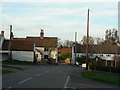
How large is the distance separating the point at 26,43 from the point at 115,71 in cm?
4154

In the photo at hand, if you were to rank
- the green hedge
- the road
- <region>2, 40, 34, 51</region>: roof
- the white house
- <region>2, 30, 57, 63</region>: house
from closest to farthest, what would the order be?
the road, the green hedge, <region>2, 30, 57, 63</region>: house, <region>2, 40, 34, 51</region>: roof, the white house

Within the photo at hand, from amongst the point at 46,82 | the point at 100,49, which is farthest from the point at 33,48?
the point at 46,82

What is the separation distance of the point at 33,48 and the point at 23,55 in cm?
313

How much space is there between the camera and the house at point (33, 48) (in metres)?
69.1

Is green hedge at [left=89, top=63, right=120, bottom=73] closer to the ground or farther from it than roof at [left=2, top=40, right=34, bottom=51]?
closer to the ground

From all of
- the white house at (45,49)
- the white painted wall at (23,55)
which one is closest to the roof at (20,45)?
the white painted wall at (23,55)

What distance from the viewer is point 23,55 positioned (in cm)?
6906

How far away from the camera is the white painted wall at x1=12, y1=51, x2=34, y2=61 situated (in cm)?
6869

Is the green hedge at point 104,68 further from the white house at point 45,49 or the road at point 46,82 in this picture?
the white house at point 45,49

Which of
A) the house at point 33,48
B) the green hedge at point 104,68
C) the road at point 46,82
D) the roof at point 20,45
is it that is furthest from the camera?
the roof at point 20,45

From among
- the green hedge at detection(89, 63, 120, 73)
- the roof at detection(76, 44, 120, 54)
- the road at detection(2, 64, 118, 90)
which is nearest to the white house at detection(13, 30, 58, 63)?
the roof at detection(76, 44, 120, 54)

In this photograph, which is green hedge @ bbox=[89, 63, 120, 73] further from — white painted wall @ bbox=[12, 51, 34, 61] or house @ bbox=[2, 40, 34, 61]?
house @ bbox=[2, 40, 34, 61]

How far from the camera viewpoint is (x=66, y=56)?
327 feet

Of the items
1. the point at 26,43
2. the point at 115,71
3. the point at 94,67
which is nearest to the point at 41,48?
the point at 26,43
